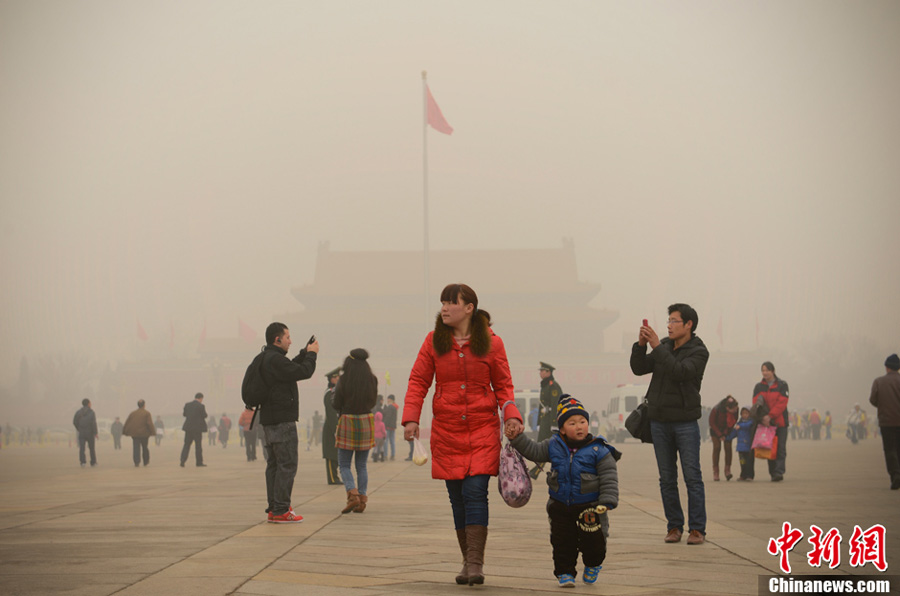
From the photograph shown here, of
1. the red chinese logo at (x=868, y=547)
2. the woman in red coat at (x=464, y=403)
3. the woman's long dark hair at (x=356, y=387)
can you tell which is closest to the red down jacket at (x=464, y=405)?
the woman in red coat at (x=464, y=403)

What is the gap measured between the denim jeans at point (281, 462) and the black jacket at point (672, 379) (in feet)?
9.55

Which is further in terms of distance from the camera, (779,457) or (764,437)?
(779,457)

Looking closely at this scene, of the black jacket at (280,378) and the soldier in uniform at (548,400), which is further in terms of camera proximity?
the soldier in uniform at (548,400)

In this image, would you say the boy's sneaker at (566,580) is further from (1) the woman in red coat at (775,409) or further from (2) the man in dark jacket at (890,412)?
(1) the woman in red coat at (775,409)

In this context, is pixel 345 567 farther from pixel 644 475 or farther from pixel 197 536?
pixel 644 475

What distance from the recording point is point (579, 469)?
5461 mm

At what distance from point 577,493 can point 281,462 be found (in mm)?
3941

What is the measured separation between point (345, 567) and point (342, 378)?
4.40 m

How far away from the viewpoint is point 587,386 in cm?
7488

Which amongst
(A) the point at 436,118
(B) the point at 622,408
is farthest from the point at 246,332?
(B) the point at 622,408

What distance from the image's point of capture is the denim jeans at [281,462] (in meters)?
8.78

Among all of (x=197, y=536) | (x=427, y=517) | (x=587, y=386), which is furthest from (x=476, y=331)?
(x=587, y=386)

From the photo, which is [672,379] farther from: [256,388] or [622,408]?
[622,408]

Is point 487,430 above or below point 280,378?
below
